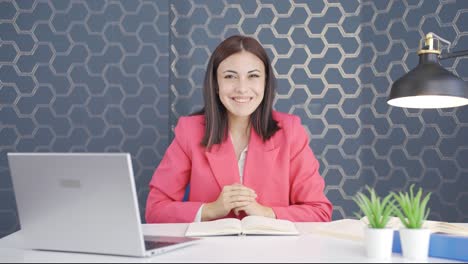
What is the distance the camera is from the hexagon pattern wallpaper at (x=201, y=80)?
10.7 feet

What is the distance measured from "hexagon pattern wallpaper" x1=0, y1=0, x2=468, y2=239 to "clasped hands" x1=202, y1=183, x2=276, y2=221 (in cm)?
139

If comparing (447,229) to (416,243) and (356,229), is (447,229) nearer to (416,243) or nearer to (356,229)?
(356,229)

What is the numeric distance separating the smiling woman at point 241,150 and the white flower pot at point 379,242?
882mm

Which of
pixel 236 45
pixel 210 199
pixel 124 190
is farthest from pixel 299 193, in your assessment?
pixel 124 190

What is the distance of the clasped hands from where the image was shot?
6.22 feet

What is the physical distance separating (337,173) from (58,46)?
1742mm

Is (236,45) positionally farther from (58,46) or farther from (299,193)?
(58,46)

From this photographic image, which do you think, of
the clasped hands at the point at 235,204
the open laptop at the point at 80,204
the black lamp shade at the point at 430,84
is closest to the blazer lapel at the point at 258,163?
the clasped hands at the point at 235,204

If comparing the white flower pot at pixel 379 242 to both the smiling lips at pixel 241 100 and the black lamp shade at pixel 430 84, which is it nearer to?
the black lamp shade at pixel 430 84

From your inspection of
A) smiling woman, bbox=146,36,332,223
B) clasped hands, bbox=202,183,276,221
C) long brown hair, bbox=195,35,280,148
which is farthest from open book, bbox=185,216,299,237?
long brown hair, bbox=195,35,280,148

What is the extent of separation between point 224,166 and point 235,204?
312mm

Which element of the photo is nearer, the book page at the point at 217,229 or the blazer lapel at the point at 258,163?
the book page at the point at 217,229

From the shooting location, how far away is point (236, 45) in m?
2.25

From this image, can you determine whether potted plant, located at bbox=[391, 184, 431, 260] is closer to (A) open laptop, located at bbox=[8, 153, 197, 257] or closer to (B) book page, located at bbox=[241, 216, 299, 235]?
(B) book page, located at bbox=[241, 216, 299, 235]
